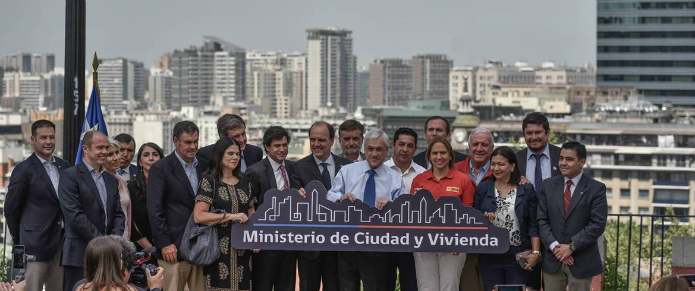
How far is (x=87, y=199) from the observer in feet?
29.0

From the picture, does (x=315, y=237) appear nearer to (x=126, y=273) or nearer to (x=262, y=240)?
(x=262, y=240)

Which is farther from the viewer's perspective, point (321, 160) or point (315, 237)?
point (321, 160)

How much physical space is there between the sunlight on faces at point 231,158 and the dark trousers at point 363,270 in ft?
3.25

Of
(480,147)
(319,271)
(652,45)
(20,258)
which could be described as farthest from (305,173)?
(652,45)

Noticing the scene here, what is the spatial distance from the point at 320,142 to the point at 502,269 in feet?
5.10

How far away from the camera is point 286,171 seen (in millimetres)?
9531

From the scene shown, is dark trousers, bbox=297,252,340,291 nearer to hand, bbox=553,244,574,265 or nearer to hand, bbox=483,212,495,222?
hand, bbox=483,212,495,222

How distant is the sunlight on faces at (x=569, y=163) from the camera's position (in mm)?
9031

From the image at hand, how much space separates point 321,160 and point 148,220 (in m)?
1.26

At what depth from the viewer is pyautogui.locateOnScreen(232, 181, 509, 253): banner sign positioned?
347 inches

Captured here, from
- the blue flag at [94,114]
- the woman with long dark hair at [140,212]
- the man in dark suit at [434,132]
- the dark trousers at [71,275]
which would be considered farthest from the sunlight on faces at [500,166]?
the blue flag at [94,114]

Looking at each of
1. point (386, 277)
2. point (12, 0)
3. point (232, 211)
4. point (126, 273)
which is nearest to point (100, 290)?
point (126, 273)

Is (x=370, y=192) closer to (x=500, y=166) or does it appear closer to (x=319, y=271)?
(x=319, y=271)

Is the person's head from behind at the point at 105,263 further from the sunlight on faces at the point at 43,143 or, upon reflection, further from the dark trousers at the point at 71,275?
the sunlight on faces at the point at 43,143
